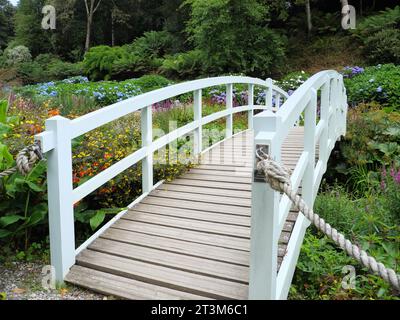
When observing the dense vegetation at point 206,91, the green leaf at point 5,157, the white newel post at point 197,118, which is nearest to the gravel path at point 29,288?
the dense vegetation at point 206,91

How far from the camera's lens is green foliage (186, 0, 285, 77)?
14766mm

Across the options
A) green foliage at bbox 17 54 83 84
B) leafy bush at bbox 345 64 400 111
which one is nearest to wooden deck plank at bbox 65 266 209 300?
leafy bush at bbox 345 64 400 111

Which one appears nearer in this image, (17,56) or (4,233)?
(4,233)

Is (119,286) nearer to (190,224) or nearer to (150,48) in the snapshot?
(190,224)

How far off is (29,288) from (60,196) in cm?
62

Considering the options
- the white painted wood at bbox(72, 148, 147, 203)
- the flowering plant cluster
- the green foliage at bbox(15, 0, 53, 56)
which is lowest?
the white painted wood at bbox(72, 148, 147, 203)

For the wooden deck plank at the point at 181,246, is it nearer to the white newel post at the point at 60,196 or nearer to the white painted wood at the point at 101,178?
the white painted wood at the point at 101,178

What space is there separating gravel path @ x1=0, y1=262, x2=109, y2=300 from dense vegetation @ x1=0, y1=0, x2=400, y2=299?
0.20 m

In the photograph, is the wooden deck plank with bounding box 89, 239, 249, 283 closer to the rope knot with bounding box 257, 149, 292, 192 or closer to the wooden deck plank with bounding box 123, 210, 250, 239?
the wooden deck plank with bounding box 123, 210, 250, 239

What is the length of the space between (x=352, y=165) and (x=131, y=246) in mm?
5058

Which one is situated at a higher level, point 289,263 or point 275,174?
point 275,174

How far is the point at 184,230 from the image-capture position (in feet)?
11.6

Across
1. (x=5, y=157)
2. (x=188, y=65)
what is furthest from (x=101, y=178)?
(x=188, y=65)

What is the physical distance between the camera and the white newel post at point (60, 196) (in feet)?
9.20
